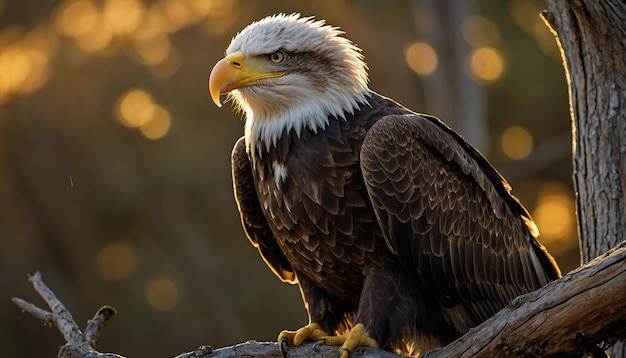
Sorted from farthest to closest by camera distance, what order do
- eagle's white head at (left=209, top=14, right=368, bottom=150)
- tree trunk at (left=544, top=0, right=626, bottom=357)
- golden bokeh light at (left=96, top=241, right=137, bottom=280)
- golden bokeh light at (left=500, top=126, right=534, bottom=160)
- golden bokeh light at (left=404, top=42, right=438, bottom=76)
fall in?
1. golden bokeh light at (left=96, top=241, right=137, bottom=280)
2. golden bokeh light at (left=500, top=126, right=534, bottom=160)
3. golden bokeh light at (left=404, top=42, right=438, bottom=76)
4. eagle's white head at (left=209, top=14, right=368, bottom=150)
5. tree trunk at (left=544, top=0, right=626, bottom=357)

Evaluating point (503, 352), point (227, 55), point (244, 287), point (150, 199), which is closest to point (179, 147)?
point (150, 199)

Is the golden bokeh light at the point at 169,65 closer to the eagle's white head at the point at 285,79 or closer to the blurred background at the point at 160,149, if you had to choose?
the blurred background at the point at 160,149

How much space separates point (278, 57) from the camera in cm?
511

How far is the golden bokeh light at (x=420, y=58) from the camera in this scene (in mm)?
13578

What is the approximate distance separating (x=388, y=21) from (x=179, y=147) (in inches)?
150

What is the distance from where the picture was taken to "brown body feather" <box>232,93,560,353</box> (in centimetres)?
473

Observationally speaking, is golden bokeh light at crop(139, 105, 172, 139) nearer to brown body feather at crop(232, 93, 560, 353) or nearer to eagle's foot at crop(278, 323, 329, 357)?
brown body feather at crop(232, 93, 560, 353)

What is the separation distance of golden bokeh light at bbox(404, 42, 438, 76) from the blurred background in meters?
0.04

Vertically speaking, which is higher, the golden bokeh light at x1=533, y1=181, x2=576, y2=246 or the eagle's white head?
the eagle's white head

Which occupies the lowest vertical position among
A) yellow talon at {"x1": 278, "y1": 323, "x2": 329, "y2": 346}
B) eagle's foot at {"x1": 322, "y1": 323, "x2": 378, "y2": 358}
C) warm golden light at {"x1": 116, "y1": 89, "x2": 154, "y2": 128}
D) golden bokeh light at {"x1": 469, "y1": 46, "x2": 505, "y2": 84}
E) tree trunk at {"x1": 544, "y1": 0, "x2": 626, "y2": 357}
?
eagle's foot at {"x1": 322, "y1": 323, "x2": 378, "y2": 358}

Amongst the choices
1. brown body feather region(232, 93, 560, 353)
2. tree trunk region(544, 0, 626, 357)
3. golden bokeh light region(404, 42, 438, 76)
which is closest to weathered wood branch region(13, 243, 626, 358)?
brown body feather region(232, 93, 560, 353)

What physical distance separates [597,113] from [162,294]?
37.9 ft

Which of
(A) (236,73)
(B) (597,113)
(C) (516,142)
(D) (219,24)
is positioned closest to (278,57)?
(A) (236,73)

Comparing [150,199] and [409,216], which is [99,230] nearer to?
[150,199]
